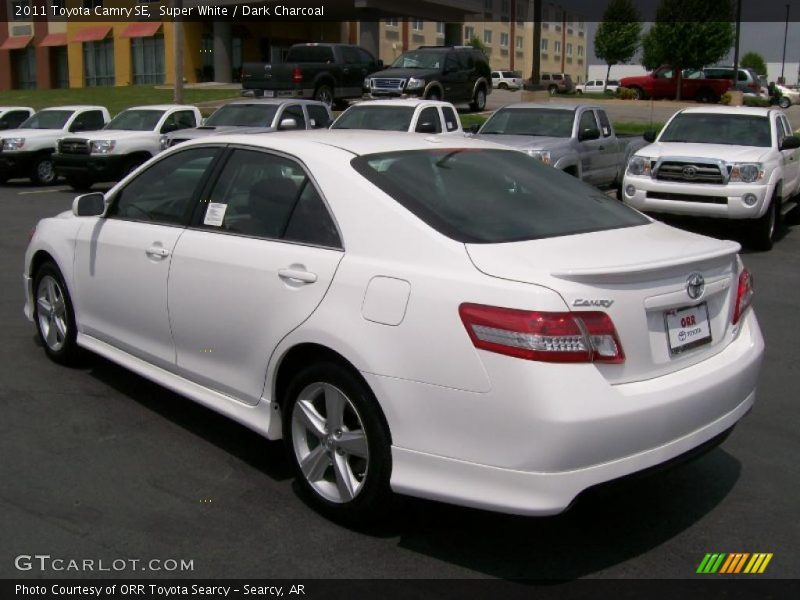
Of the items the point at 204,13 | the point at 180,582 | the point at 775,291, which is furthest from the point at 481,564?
the point at 204,13

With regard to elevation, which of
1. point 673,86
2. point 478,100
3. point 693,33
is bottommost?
point 478,100

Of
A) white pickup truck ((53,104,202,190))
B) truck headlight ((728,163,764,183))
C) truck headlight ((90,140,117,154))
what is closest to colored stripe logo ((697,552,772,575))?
truck headlight ((728,163,764,183))

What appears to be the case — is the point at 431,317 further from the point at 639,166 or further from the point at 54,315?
the point at 639,166

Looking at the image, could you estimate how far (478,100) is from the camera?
29.0m

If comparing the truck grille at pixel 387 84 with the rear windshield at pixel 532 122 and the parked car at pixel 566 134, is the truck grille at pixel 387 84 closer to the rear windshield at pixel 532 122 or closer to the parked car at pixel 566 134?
the parked car at pixel 566 134

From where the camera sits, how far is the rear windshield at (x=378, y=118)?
15969 millimetres

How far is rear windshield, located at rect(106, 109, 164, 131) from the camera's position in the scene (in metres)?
18.5

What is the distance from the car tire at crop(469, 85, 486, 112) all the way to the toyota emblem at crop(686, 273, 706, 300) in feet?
83.8

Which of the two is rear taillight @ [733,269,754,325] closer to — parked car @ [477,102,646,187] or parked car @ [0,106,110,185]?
parked car @ [477,102,646,187]

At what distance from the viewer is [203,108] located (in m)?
32.6

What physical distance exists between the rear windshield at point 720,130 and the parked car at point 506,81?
51.9 m

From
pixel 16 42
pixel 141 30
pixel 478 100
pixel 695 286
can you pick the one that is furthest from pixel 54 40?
pixel 695 286

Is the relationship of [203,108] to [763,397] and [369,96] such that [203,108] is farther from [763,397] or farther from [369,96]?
[763,397]

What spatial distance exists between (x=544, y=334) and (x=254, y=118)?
1481cm
